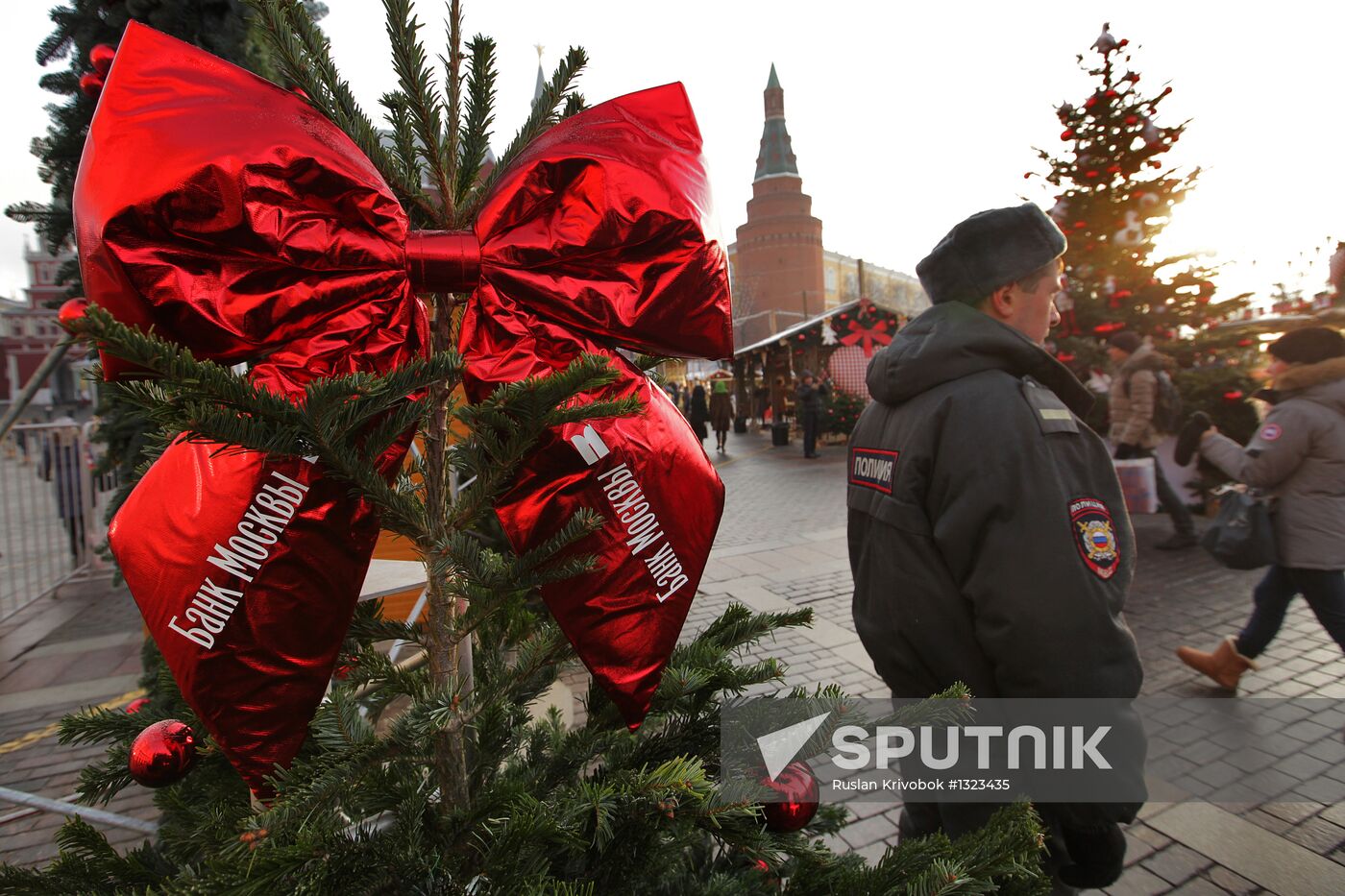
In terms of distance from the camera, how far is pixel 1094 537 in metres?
1.65

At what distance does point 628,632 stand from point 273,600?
1.55 ft

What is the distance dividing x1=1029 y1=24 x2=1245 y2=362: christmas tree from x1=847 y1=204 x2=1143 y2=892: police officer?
6582 millimetres

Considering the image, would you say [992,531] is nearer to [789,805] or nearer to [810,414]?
[789,805]

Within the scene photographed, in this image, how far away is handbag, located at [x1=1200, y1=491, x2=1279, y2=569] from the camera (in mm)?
3904

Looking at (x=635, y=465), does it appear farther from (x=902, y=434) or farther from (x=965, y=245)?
(x=965, y=245)

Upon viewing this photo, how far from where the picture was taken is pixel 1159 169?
299 inches

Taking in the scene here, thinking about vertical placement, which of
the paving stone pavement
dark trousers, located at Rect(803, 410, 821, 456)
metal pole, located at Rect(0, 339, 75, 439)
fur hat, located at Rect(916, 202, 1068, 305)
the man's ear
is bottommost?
the paving stone pavement

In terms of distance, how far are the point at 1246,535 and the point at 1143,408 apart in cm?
325

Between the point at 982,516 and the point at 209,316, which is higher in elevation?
the point at 209,316

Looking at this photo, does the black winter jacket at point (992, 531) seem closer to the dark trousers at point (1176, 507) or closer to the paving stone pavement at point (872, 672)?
the paving stone pavement at point (872, 672)

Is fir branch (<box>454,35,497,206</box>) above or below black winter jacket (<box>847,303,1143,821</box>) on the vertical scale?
above

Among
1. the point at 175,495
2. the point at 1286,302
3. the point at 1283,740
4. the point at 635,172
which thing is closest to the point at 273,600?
the point at 175,495
